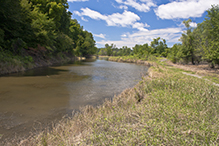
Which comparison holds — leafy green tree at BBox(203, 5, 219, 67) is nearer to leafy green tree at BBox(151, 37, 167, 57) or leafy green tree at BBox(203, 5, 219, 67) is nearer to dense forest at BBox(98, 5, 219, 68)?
dense forest at BBox(98, 5, 219, 68)

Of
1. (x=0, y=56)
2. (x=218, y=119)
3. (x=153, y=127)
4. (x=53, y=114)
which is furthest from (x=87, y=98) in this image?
(x=0, y=56)

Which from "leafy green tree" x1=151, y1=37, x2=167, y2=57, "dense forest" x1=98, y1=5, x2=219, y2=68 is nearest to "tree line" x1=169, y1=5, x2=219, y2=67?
"dense forest" x1=98, y1=5, x2=219, y2=68

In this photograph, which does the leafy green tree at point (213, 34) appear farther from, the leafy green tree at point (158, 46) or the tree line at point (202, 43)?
the leafy green tree at point (158, 46)

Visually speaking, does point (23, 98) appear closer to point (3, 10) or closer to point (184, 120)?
point (184, 120)

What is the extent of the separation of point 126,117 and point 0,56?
14421 mm

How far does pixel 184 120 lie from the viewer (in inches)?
127

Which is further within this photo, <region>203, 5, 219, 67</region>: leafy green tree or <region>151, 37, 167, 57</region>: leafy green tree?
<region>151, 37, 167, 57</region>: leafy green tree

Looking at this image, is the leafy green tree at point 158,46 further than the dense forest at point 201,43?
Yes

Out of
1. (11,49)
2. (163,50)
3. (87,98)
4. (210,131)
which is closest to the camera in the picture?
(210,131)

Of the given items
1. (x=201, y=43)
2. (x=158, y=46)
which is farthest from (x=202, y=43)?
(x=158, y=46)

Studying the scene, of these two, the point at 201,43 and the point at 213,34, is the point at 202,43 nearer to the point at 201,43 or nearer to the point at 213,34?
the point at 201,43

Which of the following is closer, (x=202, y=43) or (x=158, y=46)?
(x=202, y=43)

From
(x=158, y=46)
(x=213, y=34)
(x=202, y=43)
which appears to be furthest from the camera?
(x=158, y=46)

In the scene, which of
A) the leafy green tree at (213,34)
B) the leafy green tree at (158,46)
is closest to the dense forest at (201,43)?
the leafy green tree at (213,34)
